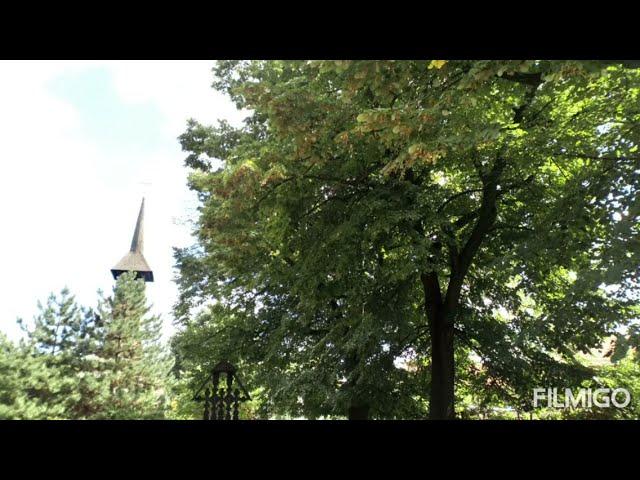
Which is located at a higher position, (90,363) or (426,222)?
(426,222)

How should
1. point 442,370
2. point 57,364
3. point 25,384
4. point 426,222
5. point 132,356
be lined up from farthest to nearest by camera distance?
1. point 132,356
2. point 57,364
3. point 25,384
4. point 442,370
5. point 426,222

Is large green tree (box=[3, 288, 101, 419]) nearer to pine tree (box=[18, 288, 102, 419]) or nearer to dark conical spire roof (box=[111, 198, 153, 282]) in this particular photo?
pine tree (box=[18, 288, 102, 419])

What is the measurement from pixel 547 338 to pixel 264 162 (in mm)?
4763

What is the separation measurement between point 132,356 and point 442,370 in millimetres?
14076

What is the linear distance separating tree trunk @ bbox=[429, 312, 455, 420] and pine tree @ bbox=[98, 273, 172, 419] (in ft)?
40.3

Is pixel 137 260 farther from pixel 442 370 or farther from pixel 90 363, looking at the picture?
pixel 442 370

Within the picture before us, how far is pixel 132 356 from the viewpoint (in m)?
17.8

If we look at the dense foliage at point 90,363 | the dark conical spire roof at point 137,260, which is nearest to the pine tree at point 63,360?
the dense foliage at point 90,363

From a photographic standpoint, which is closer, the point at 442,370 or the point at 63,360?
the point at 442,370

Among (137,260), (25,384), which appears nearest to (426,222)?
(25,384)

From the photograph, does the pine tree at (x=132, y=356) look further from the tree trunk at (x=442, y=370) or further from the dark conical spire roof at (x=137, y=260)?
the tree trunk at (x=442, y=370)

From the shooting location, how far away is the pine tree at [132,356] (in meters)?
16.3

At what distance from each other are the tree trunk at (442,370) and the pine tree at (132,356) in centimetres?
1229

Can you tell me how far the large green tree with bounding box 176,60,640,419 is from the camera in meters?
5.15
